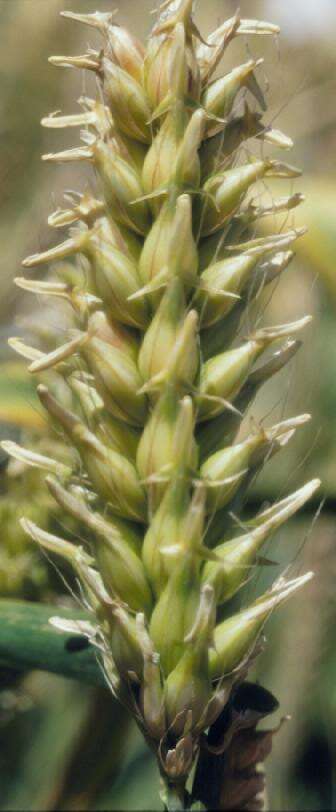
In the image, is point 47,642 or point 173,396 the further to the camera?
point 47,642

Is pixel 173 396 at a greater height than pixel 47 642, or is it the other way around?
pixel 173 396

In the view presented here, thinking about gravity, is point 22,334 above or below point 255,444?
below

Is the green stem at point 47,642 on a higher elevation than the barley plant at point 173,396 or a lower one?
lower

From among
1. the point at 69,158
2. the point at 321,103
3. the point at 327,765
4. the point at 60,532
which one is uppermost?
the point at 69,158

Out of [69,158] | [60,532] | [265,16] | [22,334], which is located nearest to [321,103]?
[265,16]

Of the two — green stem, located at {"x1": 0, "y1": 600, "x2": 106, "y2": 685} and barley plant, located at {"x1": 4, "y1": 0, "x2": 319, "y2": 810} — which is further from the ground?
barley plant, located at {"x1": 4, "y1": 0, "x2": 319, "y2": 810}

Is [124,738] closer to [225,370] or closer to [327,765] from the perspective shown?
[327,765]

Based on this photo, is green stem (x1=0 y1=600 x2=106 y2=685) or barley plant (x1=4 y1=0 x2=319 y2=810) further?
green stem (x1=0 y1=600 x2=106 y2=685)

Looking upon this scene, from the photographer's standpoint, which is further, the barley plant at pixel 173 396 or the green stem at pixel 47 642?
the green stem at pixel 47 642
